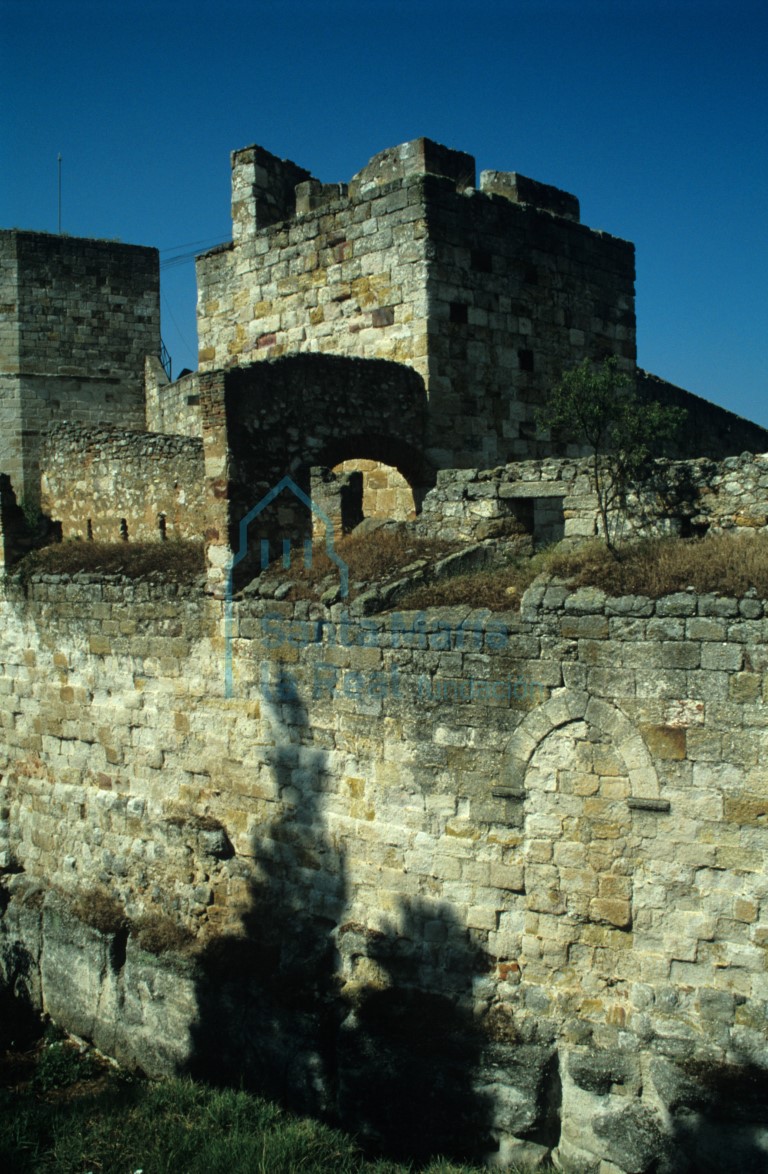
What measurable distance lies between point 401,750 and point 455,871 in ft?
3.18

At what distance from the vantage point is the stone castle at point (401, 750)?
261 inches

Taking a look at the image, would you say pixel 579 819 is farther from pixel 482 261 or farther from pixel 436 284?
pixel 482 261

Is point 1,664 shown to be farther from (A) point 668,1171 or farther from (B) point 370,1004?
(A) point 668,1171

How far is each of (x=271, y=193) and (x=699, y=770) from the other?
403 inches

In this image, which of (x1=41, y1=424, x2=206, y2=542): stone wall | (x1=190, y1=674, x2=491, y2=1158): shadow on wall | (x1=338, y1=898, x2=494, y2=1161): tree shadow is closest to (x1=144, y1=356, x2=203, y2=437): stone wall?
(x1=41, y1=424, x2=206, y2=542): stone wall

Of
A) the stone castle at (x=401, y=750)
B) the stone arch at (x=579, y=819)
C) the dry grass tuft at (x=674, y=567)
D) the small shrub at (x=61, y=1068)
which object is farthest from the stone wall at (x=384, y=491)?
the small shrub at (x=61, y=1068)

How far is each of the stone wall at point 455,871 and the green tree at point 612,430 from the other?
1659 mm

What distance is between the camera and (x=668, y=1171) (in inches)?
255

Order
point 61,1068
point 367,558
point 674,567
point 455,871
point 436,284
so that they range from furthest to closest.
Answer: point 436,284 < point 61,1068 < point 367,558 < point 455,871 < point 674,567

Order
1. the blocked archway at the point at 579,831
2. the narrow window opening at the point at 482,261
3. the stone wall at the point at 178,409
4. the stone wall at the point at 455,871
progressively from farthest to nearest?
the stone wall at the point at 178,409, the narrow window opening at the point at 482,261, the blocked archway at the point at 579,831, the stone wall at the point at 455,871

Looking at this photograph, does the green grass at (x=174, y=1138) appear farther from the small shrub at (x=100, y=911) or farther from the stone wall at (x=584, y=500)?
the stone wall at (x=584, y=500)

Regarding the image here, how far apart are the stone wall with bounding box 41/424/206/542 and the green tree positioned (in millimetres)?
4297

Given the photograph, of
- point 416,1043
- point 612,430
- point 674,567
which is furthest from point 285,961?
point 612,430

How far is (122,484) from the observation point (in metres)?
12.7
